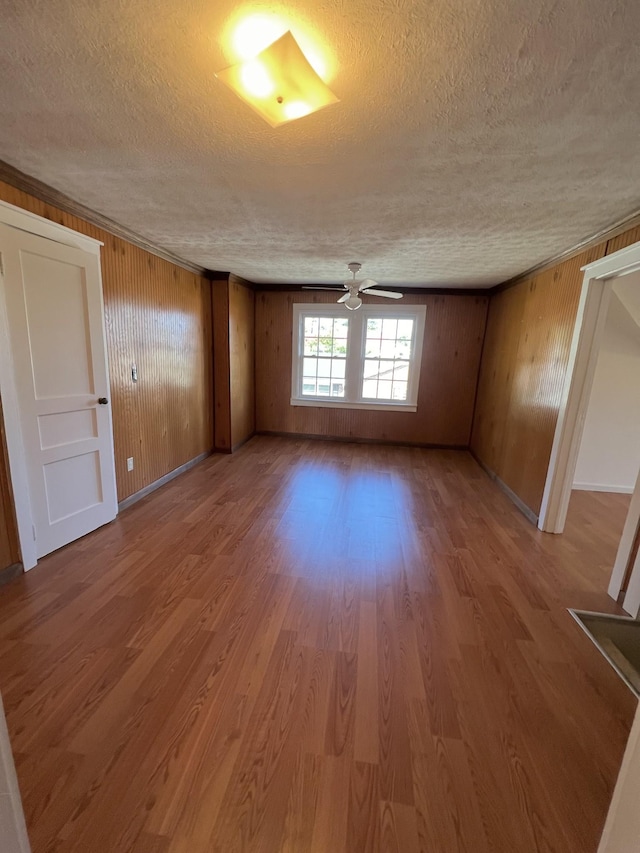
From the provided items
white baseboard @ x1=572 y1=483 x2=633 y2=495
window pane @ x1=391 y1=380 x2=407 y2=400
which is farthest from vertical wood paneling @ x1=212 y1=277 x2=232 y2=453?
white baseboard @ x1=572 y1=483 x2=633 y2=495

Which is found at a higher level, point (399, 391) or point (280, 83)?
point (280, 83)

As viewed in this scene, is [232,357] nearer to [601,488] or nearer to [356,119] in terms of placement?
[356,119]

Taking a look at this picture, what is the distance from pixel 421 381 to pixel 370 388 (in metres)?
0.80

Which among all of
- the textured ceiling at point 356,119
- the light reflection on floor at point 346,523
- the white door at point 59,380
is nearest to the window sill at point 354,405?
the light reflection on floor at point 346,523

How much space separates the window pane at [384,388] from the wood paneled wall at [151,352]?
264 centimetres

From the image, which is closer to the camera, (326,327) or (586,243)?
(586,243)

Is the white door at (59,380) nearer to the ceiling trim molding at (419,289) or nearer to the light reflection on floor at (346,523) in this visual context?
the light reflection on floor at (346,523)

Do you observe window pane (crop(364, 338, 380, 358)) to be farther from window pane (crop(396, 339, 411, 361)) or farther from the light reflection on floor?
the light reflection on floor

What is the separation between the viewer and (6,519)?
2152mm

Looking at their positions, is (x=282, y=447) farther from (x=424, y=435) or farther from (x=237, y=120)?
(x=237, y=120)

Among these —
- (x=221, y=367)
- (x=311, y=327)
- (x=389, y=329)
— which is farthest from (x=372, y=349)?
(x=221, y=367)

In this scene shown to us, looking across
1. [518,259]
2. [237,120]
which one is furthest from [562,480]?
[237,120]

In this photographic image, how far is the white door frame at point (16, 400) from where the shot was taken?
2027mm

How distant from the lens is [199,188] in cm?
209
